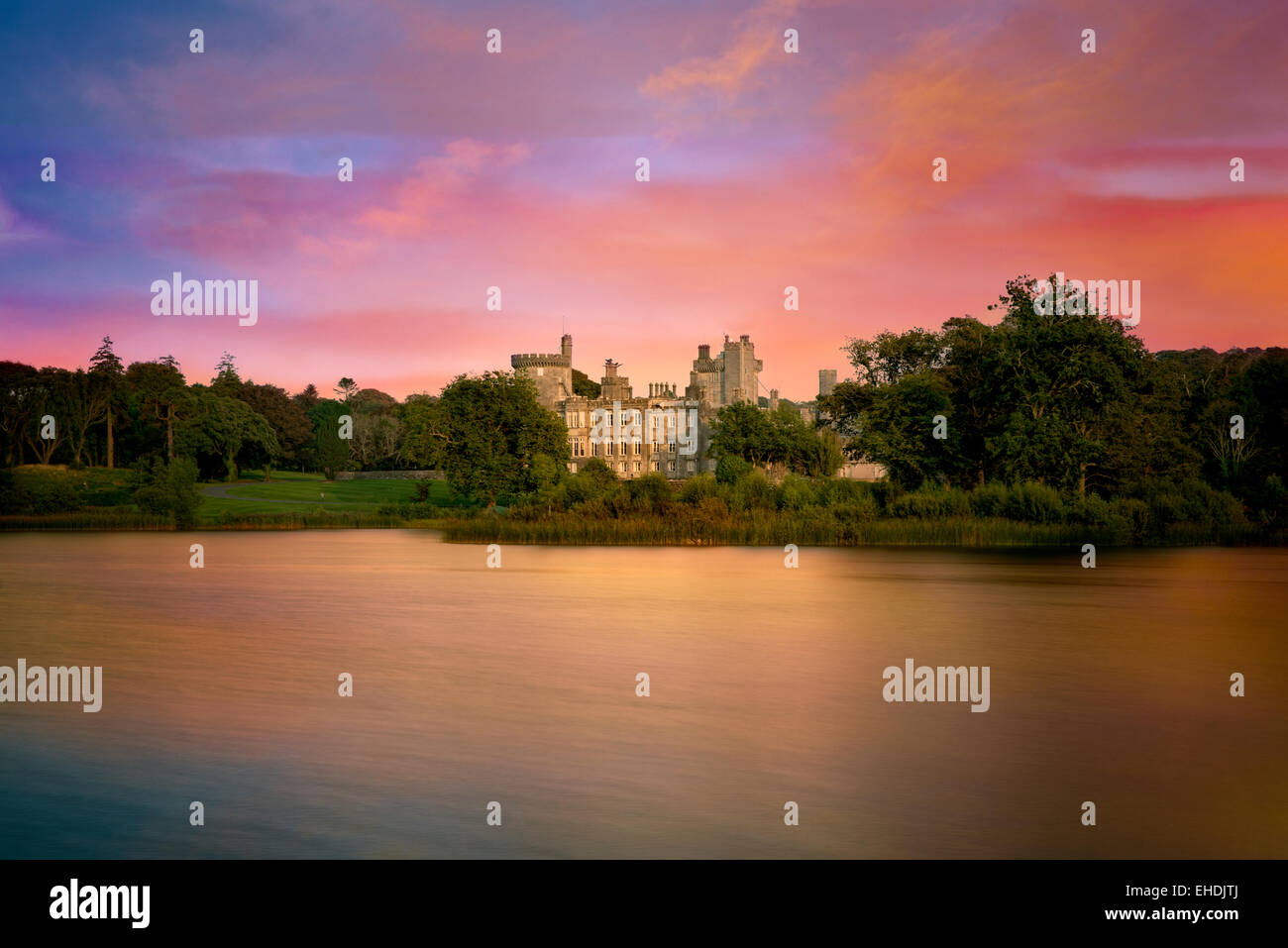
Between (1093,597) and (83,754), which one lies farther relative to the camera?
(1093,597)

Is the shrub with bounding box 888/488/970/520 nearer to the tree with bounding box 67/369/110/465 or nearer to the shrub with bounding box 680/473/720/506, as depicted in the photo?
the shrub with bounding box 680/473/720/506

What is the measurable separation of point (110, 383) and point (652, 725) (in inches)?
3854

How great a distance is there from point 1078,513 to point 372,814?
4037cm

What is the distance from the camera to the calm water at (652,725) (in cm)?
1093

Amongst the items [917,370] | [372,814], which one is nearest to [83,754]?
[372,814]

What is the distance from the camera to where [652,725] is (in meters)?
15.7

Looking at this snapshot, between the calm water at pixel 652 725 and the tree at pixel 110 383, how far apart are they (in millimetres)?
72505

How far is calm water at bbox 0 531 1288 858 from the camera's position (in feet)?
35.9

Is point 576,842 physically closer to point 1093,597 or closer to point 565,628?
point 565,628

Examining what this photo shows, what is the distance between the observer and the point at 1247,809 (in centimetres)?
1149

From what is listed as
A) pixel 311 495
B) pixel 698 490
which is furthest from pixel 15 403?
pixel 698 490

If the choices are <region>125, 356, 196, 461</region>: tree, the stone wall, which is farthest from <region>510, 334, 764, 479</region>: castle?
<region>125, 356, 196, 461</region>: tree
